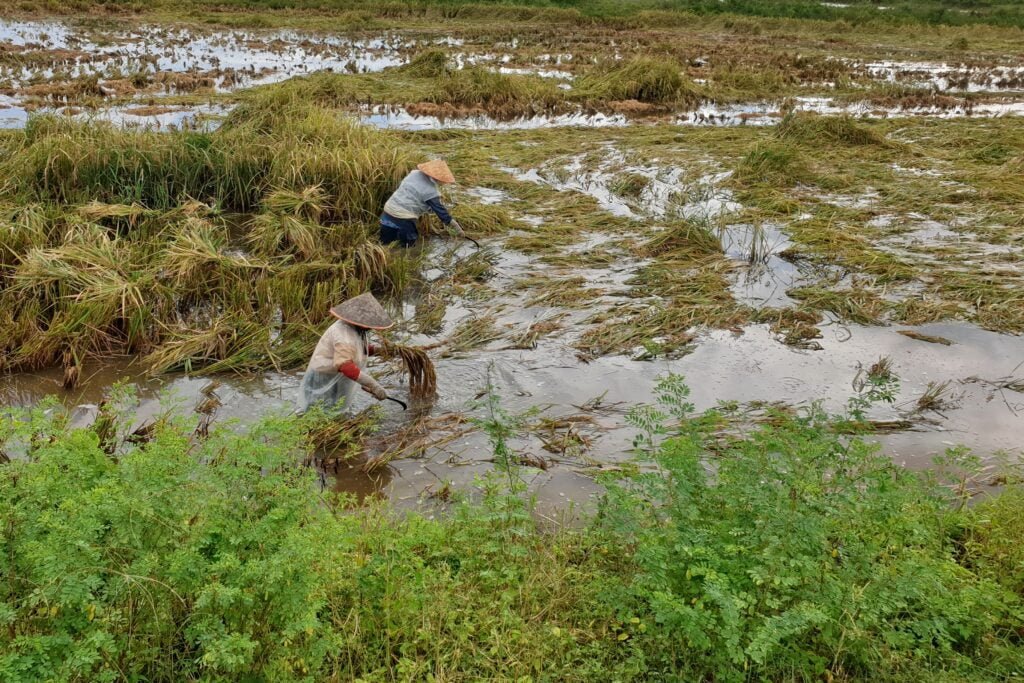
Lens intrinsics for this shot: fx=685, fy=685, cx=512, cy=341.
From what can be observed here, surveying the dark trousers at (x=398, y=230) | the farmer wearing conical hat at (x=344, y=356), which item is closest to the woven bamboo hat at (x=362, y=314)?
the farmer wearing conical hat at (x=344, y=356)

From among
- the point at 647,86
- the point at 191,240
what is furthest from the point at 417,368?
the point at 647,86

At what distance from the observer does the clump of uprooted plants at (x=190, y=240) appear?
5.21 meters

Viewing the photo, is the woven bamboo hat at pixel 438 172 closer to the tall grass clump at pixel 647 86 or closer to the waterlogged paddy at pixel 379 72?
the waterlogged paddy at pixel 379 72

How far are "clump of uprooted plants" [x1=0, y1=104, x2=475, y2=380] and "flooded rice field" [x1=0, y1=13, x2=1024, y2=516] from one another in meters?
0.04

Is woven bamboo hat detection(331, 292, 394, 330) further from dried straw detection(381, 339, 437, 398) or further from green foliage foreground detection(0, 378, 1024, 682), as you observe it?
green foliage foreground detection(0, 378, 1024, 682)

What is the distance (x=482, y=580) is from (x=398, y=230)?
194 inches

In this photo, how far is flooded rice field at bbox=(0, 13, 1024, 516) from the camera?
477 cm

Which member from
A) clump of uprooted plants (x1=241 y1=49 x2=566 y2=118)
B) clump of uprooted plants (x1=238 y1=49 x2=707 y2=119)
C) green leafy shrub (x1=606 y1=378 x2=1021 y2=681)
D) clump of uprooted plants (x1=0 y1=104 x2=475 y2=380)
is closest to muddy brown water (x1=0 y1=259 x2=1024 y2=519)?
clump of uprooted plants (x1=0 y1=104 x2=475 y2=380)

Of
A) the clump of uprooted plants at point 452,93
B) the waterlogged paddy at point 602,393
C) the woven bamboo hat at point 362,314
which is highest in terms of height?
the clump of uprooted plants at point 452,93

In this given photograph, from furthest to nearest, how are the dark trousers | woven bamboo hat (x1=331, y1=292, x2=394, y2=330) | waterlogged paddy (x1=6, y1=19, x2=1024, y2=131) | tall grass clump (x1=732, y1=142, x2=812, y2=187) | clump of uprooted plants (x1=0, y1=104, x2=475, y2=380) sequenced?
waterlogged paddy (x1=6, y1=19, x2=1024, y2=131), tall grass clump (x1=732, y1=142, x2=812, y2=187), the dark trousers, clump of uprooted plants (x1=0, y1=104, x2=475, y2=380), woven bamboo hat (x1=331, y1=292, x2=394, y2=330)

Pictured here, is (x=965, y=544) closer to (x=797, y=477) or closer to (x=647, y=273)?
(x=797, y=477)

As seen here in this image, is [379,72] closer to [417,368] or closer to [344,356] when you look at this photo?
[417,368]

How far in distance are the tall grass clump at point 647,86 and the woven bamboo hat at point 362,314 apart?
12.3 metres

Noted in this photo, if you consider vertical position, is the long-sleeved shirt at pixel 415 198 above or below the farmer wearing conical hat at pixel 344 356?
above
